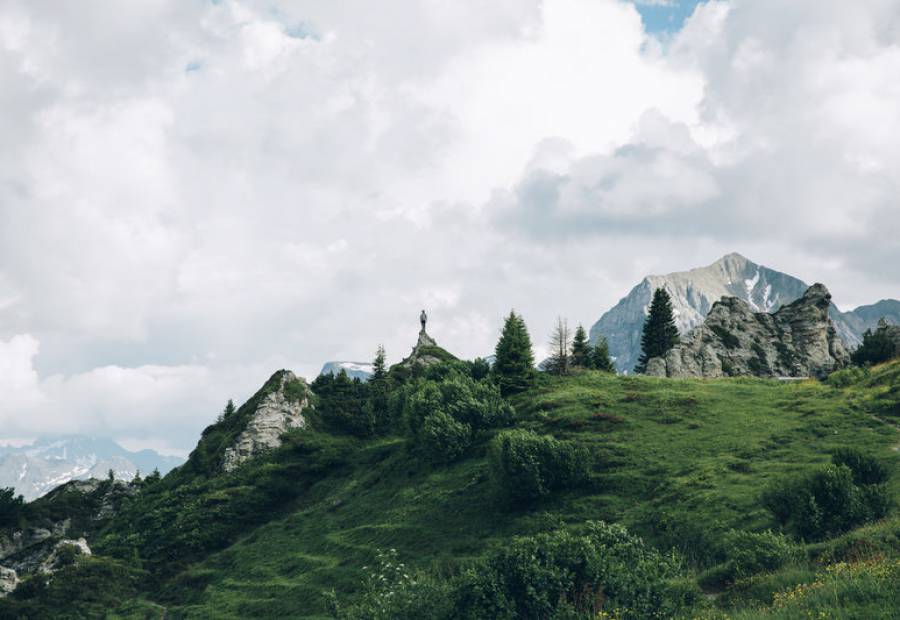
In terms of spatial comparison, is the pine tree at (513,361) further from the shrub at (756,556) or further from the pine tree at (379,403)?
the shrub at (756,556)

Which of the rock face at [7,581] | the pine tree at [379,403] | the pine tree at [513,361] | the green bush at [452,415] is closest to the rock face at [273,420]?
the pine tree at [379,403]

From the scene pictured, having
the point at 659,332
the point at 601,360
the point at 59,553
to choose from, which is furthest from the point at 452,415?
the point at 659,332

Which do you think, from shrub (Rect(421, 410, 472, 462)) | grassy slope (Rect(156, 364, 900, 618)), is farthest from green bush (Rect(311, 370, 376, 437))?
shrub (Rect(421, 410, 472, 462))

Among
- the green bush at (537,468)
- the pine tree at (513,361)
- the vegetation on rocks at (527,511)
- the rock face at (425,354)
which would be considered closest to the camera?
the vegetation on rocks at (527,511)

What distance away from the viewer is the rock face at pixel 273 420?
98062 millimetres

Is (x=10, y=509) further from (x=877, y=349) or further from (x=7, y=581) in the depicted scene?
(x=877, y=349)

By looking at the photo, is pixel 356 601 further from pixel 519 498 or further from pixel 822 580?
pixel 822 580

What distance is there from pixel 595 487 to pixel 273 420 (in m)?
63.0

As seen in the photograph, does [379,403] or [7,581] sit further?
[379,403]

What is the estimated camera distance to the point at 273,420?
10338 cm

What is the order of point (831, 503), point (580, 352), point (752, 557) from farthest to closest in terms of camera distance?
point (580, 352) < point (831, 503) < point (752, 557)

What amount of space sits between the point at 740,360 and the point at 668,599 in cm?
9369

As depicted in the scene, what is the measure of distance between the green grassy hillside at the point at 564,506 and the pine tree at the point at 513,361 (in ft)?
11.7

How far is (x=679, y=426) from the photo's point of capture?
212 ft
